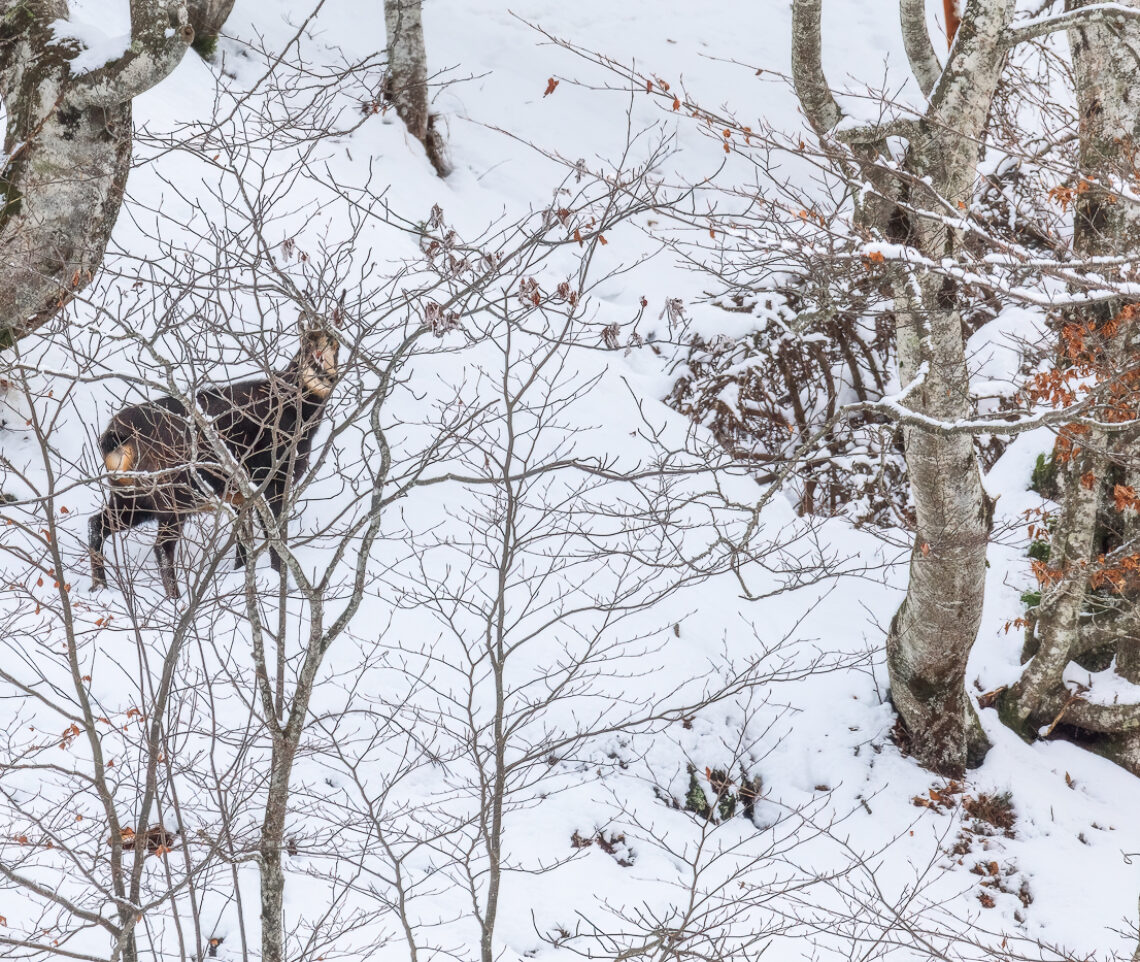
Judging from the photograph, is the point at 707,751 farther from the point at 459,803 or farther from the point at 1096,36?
the point at 1096,36

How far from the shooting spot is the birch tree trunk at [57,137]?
423 centimetres

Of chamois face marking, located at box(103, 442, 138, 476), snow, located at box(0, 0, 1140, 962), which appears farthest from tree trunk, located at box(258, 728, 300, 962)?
chamois face marking, located at box(103, 442, 138, 476)

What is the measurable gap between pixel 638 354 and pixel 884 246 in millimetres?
5809

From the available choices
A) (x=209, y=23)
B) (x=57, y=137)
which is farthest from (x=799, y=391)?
(x=209, y=23)

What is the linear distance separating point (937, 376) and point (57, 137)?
4.41 meters

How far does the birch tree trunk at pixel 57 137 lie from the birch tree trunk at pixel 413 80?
6821 mm

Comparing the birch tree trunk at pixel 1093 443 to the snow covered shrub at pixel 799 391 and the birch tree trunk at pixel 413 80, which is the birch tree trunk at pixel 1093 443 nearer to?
the snow covered shrub at pixel 799 391

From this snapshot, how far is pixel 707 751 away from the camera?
6.26m

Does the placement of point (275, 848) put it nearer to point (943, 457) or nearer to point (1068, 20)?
point (943, 457)

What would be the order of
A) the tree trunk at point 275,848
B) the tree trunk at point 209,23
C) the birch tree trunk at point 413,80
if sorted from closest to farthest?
the tree trunk at point 275,848 → the tree trunk at point 209,23 → the birch tree trunk at point 413,80

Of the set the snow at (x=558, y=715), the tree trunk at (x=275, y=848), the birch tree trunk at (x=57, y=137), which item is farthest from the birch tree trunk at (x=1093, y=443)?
the birch tree trunk at (x=57, y=137)

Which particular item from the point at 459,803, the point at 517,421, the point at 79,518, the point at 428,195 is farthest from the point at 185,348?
the point at 428,195

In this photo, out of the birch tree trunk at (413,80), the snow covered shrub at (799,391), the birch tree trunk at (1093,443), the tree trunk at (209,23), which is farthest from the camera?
the birch tree trunk at (413,80)

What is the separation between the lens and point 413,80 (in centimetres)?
1105
